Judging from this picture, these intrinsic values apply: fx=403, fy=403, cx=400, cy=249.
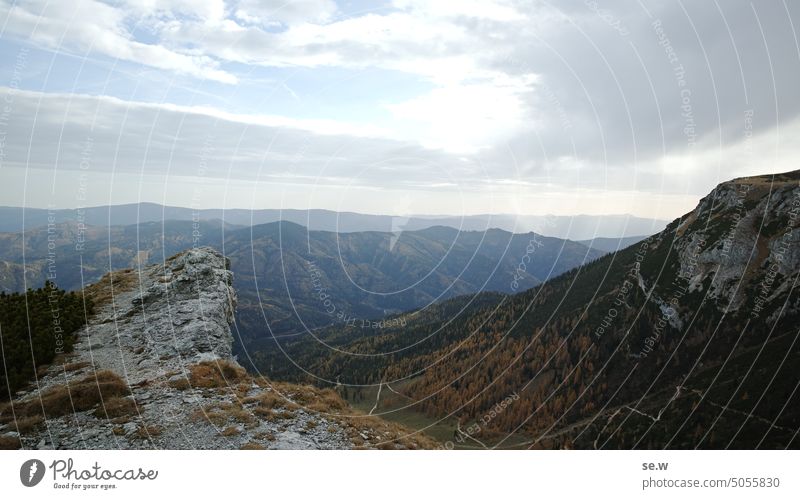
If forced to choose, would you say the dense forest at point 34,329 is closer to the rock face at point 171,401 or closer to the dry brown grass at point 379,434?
the rock face at point 171,401

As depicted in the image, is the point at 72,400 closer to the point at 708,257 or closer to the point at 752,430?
the point at 752,430

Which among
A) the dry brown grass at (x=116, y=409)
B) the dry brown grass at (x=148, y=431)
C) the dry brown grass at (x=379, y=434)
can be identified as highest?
the dry brown grass at (x=116, y=409)

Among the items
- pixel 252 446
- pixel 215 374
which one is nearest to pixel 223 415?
pixel 252 446

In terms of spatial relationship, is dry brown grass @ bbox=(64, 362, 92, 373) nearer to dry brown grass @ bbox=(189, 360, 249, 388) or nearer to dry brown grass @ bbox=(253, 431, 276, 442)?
dry brown grass @ bbox=(189, 360, 249, 388)

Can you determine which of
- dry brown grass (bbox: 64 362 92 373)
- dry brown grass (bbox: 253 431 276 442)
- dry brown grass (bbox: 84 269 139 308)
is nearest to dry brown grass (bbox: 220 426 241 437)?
dry brown grass (bbox: 253 431 276 442)

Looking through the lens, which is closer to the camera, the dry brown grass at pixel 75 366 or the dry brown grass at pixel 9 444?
the dry brown grass at pixel 9 444

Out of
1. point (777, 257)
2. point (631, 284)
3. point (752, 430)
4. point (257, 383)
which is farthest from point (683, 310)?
point (257, 383)

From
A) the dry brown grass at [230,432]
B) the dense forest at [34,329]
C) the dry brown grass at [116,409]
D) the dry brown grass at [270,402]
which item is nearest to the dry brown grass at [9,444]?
the dry brown grass at [116,409]
